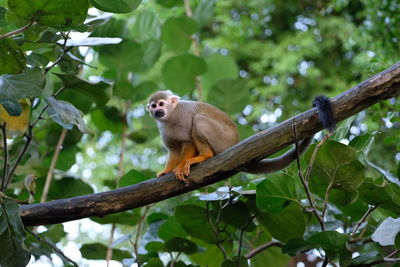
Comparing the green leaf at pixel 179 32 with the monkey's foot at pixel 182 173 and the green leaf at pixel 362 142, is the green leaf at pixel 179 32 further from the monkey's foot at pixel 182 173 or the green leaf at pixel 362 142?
the green leaf at pixel 362 142

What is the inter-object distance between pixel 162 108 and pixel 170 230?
0.97 metres

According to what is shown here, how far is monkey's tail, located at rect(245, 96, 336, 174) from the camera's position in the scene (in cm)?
204

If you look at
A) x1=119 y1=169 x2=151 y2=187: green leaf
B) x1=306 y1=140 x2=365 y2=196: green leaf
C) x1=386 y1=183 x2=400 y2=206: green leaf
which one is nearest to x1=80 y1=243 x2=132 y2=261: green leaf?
x1=119 y1=169 x2=151 y2=187: green leaf

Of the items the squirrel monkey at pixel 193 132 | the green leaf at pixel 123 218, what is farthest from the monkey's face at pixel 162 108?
the green leaf at pixel 123 218

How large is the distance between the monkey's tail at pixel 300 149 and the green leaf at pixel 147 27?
5.95ft

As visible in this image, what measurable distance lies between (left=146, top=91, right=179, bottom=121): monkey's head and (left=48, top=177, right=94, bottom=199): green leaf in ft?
2.52

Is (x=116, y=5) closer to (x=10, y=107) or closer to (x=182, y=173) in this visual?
(x=10, y=107)

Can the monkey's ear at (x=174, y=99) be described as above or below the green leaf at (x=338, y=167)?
below

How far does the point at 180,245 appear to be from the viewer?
8.73 ft

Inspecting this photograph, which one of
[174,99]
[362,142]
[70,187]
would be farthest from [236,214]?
[174,99]

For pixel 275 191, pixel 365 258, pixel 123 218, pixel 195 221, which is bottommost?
pixel 123 218

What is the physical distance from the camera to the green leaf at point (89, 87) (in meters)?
2.53

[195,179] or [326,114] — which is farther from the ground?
[326,114]

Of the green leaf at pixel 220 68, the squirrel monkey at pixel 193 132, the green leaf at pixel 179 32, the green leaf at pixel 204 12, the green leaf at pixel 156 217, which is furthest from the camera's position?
the green leaf at pixel 204 12
